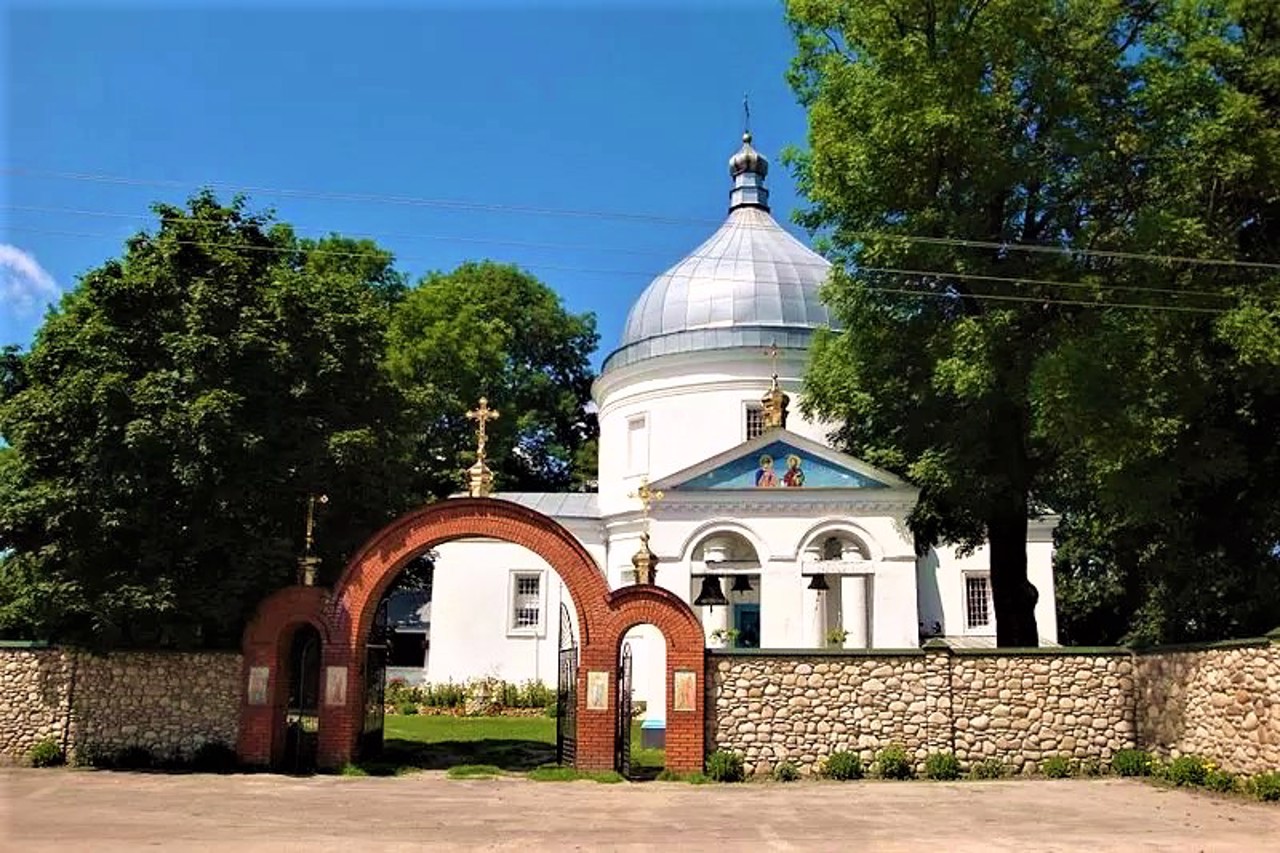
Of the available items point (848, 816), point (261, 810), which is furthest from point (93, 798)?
point (848, 816)

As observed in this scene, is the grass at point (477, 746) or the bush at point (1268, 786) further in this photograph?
the grass at point (477, 746)

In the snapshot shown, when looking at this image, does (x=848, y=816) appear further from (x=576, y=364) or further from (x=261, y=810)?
(x=576, y=364)

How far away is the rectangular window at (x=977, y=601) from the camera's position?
1190 inches

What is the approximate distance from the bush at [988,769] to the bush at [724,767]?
335cm

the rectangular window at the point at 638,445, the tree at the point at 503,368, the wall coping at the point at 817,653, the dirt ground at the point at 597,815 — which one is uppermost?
the tree at the point at 503,368

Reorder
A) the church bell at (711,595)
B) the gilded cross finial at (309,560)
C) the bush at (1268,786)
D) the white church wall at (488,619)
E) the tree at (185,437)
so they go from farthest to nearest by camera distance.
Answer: the white church wall at (488,619), the church bell at (711,595), the gilded cross finial at (309,560), the tree at (185,437), the bush at (1268,786)

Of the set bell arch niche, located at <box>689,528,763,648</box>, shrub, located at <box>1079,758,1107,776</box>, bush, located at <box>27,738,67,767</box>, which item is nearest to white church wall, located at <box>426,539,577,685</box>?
bell arch niche, located at <box>689,528,763,648</box>

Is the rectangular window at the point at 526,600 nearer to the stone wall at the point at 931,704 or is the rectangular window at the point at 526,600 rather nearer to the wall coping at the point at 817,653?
the wall coping at the point at 817,653

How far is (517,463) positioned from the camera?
137 feet

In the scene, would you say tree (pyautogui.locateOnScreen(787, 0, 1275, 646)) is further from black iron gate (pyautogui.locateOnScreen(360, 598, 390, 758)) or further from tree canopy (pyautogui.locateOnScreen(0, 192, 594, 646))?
black iron gate (pyautogui.locateOnScreen(360, 598, 390, 758))

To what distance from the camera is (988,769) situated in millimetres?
16281

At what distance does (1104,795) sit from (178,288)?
47.7 feet

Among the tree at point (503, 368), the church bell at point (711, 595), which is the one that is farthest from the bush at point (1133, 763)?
the tree at point (503, 368)

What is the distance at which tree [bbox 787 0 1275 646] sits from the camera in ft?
52.7
